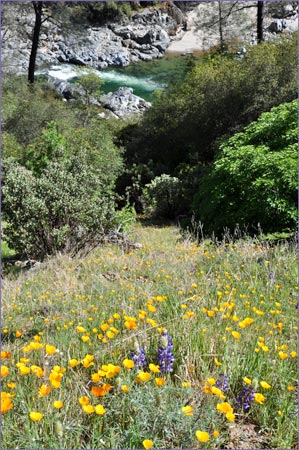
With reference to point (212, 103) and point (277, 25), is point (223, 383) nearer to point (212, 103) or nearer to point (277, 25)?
point (212, 103)

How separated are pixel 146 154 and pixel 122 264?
14.7 metres

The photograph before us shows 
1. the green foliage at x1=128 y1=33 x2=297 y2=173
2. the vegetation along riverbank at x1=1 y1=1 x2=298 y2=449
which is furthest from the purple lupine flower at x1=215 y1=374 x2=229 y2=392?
the green foliage at x1=128 y1=33 x2=297 y2=173

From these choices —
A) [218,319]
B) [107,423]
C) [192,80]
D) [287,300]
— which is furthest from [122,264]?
[192,80]

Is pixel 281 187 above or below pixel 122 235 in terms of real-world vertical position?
above

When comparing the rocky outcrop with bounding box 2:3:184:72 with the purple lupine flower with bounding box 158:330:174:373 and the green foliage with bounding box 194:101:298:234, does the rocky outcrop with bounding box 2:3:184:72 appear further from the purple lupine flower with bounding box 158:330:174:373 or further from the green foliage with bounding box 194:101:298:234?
the purple lupine flower with bounding box 158:330:174:373

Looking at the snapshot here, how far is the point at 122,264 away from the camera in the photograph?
6074 millimetres

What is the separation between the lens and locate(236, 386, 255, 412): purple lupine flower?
218 cm

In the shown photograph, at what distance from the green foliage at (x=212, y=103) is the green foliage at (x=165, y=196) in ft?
7.90

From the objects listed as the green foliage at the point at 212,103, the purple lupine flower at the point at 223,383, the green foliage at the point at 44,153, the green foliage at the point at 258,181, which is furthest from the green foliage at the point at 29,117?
the purple lupine flower at the point at 223,383

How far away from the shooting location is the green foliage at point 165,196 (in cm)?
1559

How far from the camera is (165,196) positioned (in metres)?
15.7

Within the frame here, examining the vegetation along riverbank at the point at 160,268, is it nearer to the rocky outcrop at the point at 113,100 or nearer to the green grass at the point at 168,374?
the green grass at the point at 168,374

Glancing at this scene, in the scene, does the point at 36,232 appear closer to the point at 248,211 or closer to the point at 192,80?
the point at 248,211

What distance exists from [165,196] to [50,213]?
7.53 m
